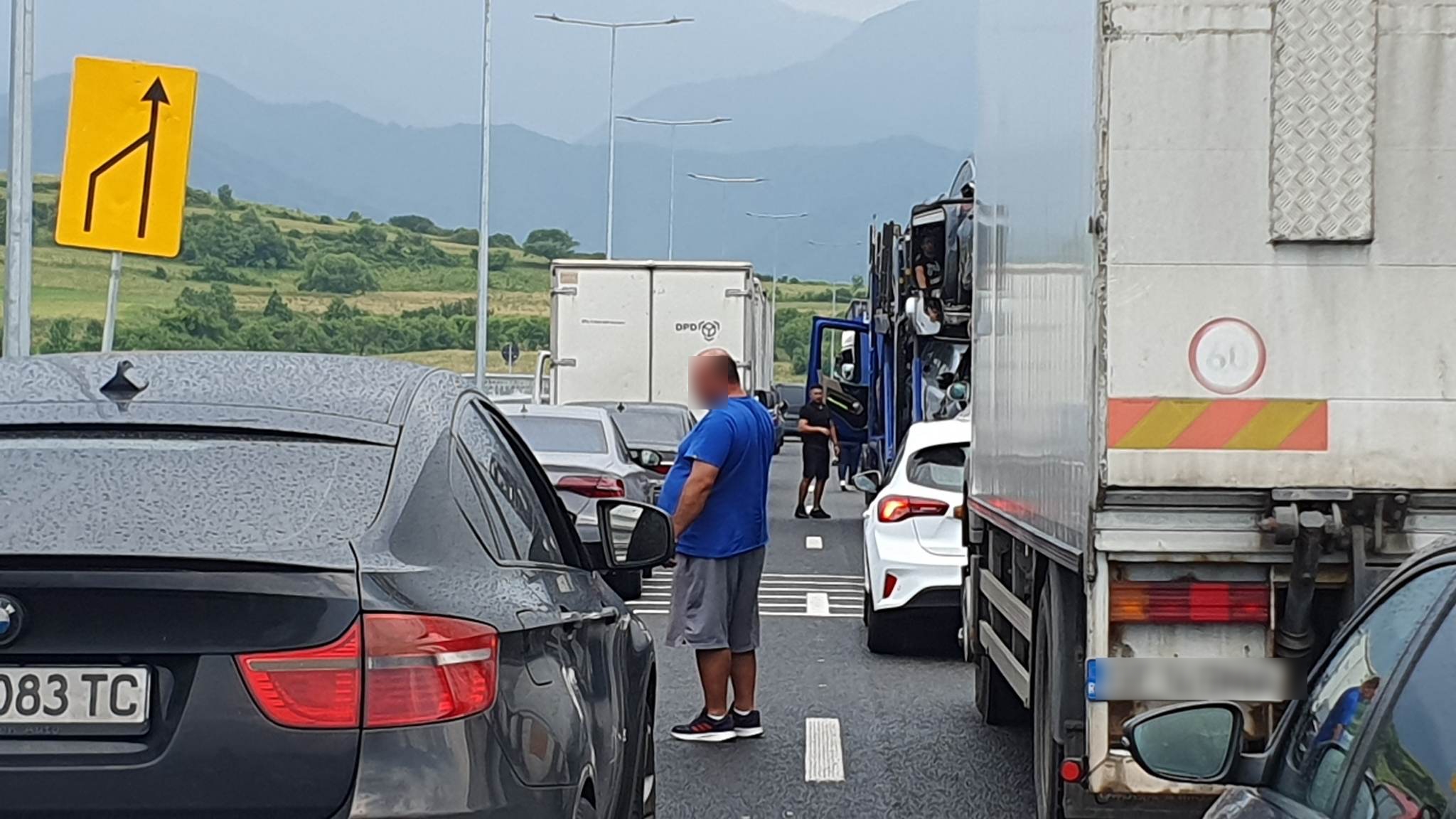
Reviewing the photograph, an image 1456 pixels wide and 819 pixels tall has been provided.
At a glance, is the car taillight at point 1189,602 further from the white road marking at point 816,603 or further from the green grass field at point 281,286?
the green grass field at point 281,286

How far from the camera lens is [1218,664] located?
15.5ft

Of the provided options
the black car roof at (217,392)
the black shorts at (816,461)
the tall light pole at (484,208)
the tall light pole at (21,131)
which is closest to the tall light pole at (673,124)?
the tall light pole at (484,208)

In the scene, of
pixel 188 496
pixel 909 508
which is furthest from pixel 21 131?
pixel 188 496

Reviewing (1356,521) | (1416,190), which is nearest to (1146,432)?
(1356,521)

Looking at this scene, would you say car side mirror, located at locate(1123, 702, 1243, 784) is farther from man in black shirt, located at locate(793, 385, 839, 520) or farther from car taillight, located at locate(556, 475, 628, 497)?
man in black shirt, located at locate(793, 385, 839, 520)

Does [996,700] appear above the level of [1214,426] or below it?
below

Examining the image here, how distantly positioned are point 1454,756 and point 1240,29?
3.60 m

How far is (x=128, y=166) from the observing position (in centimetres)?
1095

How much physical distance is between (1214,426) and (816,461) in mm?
20834

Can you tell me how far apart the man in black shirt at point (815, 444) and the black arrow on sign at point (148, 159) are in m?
16.1

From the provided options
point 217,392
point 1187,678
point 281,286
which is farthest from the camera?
point 281,286

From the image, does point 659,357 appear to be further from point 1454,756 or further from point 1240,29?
point 1454,756

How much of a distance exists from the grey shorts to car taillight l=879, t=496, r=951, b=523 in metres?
3.15

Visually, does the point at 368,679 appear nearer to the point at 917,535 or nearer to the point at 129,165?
the point at 129,165
